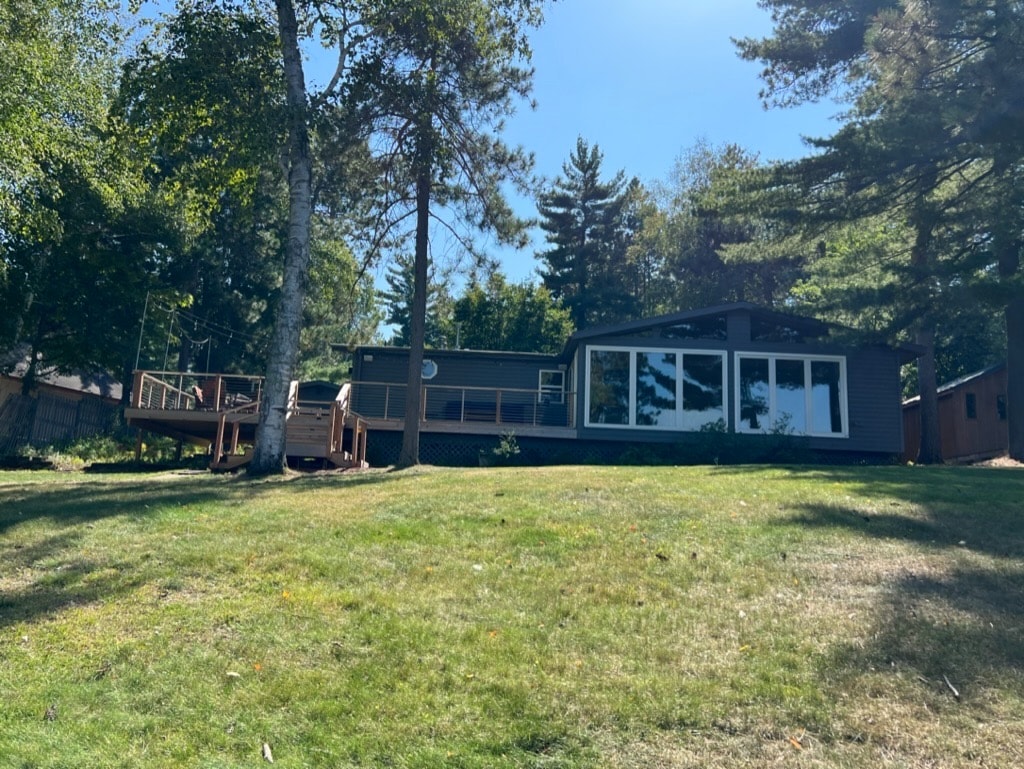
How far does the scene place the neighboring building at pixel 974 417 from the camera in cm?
2083

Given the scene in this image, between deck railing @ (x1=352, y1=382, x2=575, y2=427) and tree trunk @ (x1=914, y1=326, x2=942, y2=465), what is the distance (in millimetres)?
8603

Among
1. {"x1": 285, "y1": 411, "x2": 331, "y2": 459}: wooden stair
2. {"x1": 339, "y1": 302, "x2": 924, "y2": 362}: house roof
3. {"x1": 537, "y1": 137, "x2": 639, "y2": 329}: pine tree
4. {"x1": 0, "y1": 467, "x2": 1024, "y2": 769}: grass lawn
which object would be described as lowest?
{"x1": 0, "y1": 467, "x2": 1024, "y2": 769}: grass lawn

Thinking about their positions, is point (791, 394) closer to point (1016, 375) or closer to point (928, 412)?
point (928, 412)

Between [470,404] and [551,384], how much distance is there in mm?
2525

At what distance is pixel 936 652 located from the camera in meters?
4.60

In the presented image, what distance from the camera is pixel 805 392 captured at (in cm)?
1973

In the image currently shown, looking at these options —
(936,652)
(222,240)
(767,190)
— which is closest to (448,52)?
(767,190)

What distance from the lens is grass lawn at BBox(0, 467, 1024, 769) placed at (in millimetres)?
3725

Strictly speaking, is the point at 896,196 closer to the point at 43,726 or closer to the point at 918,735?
the point at 918,735

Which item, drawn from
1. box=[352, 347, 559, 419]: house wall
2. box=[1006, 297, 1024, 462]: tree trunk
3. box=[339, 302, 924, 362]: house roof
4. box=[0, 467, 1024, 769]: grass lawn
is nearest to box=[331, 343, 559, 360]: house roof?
box=[352, 347, 559, 419]: house wall

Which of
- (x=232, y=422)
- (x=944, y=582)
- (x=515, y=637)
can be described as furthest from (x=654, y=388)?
(x=515, y=637)

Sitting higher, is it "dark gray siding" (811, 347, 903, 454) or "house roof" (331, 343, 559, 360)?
"house roof" (331, 343, 559, 360)

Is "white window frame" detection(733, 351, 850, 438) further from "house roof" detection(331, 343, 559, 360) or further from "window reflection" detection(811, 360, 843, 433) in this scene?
"house roof" detection(331, 343, 559, 360)

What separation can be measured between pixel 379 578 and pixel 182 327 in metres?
25.8
